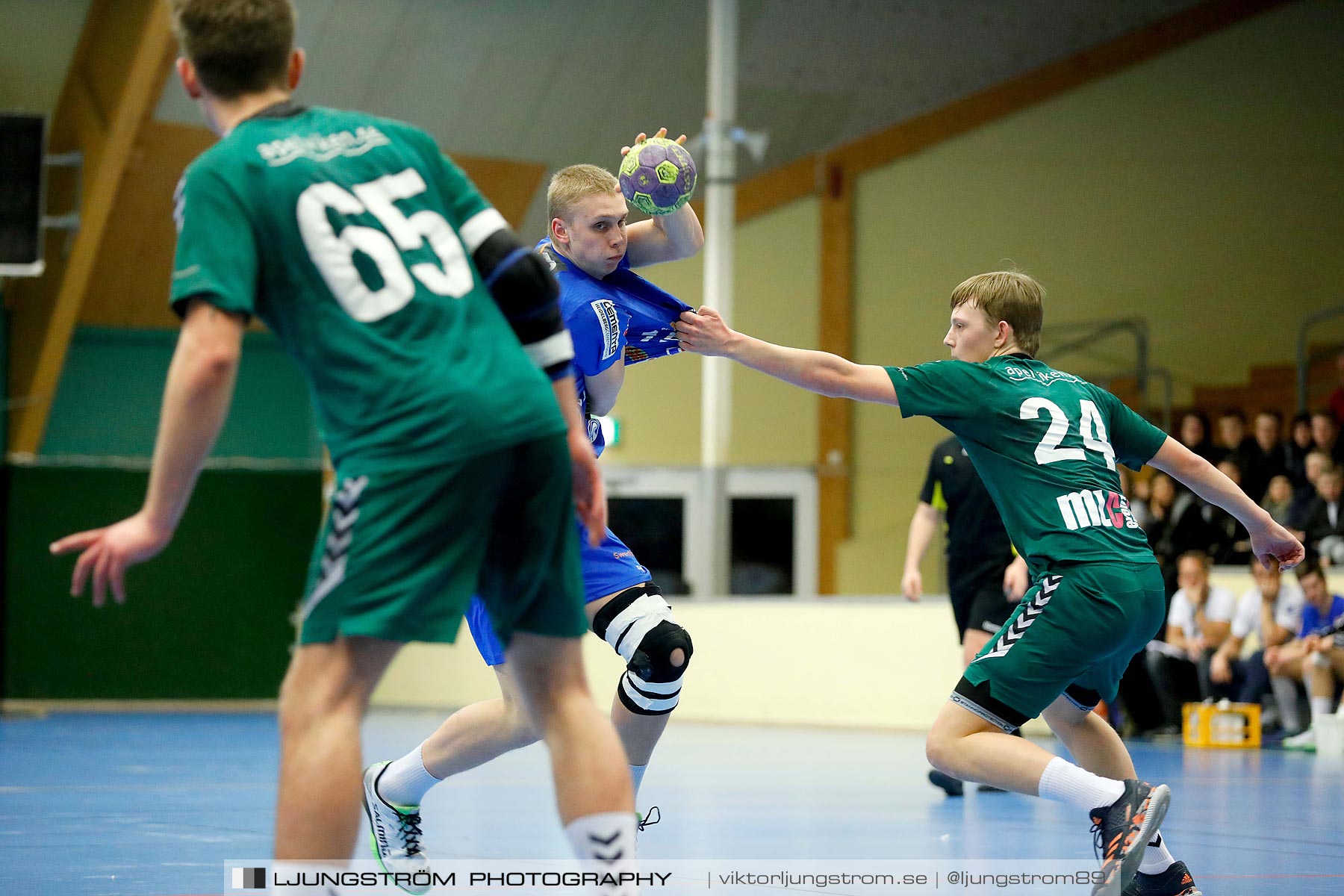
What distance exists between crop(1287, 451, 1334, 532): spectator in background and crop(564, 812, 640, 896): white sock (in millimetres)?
10261

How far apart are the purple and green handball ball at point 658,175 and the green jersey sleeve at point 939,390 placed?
912 millimetres

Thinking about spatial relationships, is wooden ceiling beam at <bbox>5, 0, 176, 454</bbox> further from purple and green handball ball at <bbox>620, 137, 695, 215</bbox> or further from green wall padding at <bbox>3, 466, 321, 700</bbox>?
purple and green handball ball at <bbox>620, 137, 695, 215</bbox>

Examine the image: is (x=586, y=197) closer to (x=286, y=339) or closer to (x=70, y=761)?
(x=286, y=339)

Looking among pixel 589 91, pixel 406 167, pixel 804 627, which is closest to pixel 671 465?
pixel 589 91

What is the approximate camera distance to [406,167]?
278 centimetres

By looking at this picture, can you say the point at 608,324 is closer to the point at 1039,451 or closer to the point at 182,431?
the point at 1039,451

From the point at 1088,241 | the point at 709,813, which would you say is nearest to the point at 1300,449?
the point at 1088,241

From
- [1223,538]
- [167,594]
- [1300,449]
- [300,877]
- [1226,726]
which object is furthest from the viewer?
[167,594]

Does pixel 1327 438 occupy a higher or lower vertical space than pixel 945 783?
higher

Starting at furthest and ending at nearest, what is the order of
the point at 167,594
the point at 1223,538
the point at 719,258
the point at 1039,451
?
the point at 167,594 → the point at 719,258 → the point at 1223,538 → the point at 1039,451

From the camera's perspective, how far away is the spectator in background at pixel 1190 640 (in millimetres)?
11555

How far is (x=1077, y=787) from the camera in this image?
149 inches

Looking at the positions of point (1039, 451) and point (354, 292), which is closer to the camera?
point (354, 292)

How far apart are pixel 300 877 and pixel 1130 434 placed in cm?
278
